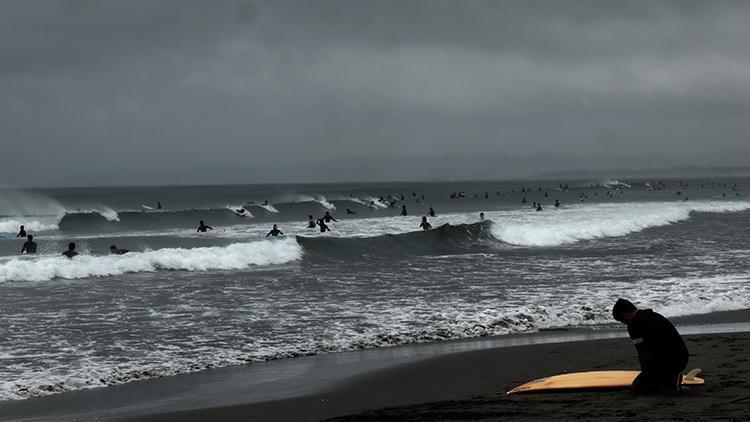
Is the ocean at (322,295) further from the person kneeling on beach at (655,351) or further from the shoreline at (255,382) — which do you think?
the person kneeling on beach at (655,351)

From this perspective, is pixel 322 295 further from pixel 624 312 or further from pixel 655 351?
pixel 655 351

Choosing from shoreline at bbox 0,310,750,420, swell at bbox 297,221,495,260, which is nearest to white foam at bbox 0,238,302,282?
swell at bbox 297,221,495,260

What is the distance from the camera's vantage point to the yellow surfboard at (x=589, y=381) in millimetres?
8914

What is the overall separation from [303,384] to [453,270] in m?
15.0

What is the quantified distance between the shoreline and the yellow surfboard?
3.66 feet

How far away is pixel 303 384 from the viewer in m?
10.9

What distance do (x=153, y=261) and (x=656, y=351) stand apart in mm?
21030

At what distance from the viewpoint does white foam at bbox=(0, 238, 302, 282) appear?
24.2 meters

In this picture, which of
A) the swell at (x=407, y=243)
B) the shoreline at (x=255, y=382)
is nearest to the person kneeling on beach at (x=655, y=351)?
the shoreline at (x=255, y=382)

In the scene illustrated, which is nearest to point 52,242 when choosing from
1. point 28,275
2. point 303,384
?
point 28,275

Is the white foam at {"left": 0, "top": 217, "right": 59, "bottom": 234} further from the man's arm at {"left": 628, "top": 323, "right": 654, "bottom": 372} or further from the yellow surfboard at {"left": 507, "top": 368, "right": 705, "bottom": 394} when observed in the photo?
the man's arm at {"left": 628, "top": 323, "right": 654, "bottom": 372}

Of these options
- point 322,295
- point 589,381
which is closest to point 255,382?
point 589,381

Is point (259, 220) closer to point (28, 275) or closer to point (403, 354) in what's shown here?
point (28, 275)

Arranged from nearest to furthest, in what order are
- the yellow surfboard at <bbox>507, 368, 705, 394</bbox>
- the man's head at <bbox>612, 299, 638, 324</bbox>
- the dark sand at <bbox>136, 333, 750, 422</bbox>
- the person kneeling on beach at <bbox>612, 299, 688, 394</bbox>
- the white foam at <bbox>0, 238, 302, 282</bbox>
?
the dark sand at <bbox>136, 333, 750, 422</bbox>
the person kneeling on beach at <bbox>612, 299, 688, 394</bbox>
the man's head at <bbox>612, 299, 638, 324</bbox>
the yellow surfboard at <bbox>507, 368, 705, 394</bbox>
the white foam at <bbox>0, 238, 302, 282</bbox>
